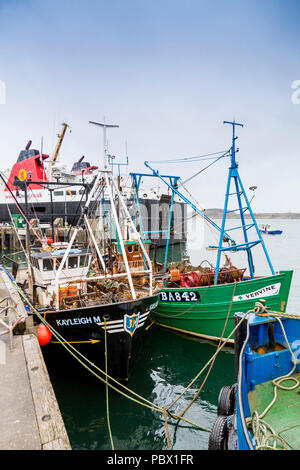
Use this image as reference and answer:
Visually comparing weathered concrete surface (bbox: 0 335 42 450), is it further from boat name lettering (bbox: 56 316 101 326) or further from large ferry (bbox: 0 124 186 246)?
large ferry (bbox: 0 124 186 246)

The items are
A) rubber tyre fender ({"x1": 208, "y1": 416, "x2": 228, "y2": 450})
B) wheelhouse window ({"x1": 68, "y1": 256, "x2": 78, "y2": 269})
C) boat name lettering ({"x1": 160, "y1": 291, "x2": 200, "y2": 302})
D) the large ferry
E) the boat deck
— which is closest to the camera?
the boat deck

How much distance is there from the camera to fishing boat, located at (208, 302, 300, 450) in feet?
12.7

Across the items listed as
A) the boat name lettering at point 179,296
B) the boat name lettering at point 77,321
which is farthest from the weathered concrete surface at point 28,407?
the boat name lettering at point 179,296

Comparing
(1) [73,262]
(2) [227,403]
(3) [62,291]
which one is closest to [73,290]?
(3) [62,291]

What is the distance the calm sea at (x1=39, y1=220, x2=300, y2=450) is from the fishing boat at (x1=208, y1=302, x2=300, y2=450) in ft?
6.01

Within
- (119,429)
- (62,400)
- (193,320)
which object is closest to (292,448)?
(119,429)

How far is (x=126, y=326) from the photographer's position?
7695 millimetres

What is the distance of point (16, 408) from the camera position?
13.6 ft

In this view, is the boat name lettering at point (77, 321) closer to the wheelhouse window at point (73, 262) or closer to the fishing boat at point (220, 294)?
the wheelhouse window at point (73, 262)

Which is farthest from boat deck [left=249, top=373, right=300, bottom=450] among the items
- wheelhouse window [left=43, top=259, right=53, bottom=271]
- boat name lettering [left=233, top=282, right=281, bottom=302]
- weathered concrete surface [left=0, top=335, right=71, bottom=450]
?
wheelhouse window [left=43, top=259, right=53, bottom=271]

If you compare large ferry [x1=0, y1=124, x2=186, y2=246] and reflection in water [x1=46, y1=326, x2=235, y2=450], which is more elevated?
large ferry [x1=0, y1=124, x2=186, y2=246]

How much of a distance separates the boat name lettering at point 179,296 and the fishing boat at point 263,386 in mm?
5200
